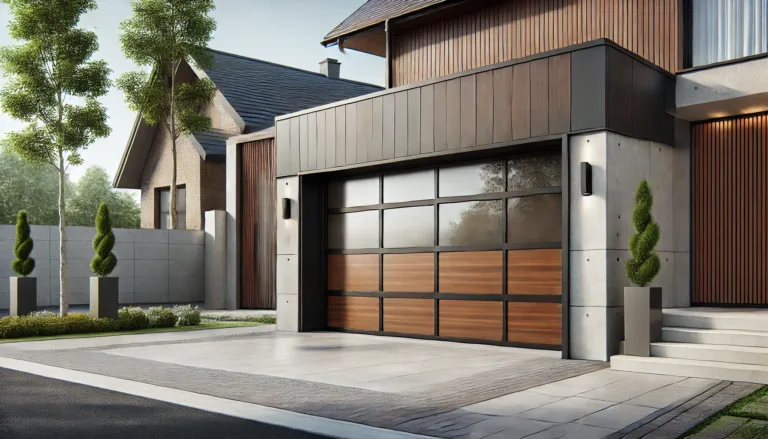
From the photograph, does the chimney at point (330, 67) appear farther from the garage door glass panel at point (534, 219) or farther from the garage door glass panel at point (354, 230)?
the garage door glass panel at point (534, 219)

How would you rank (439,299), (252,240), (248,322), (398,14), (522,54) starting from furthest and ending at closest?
(252,240) < (248,322) < (398,14) < (522,54) < (439,299)

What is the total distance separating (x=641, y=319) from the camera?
9.80 m

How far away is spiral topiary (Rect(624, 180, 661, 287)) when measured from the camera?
32.4ft

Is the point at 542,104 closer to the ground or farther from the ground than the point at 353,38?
closer to the ground

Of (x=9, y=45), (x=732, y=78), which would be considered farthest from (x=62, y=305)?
(x=732, y=78)

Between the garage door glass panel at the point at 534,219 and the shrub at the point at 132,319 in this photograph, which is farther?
the shrub at the point at 132,319

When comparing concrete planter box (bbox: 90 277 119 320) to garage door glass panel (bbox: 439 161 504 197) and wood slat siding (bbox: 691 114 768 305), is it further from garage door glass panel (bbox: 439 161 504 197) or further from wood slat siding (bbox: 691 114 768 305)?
wood slat siding (bbox: 691 114 768 305)

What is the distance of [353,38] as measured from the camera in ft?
56.0

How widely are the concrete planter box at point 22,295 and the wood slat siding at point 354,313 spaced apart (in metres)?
7.06

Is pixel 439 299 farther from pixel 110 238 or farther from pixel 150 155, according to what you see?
pixel 150 155

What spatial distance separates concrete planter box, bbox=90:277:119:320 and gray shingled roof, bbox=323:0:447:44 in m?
7.54

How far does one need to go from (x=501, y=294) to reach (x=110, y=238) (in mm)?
8880

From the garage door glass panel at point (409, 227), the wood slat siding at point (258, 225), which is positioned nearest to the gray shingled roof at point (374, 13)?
the garage door glass panel at point (409, 227)

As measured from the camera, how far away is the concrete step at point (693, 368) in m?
8.53
